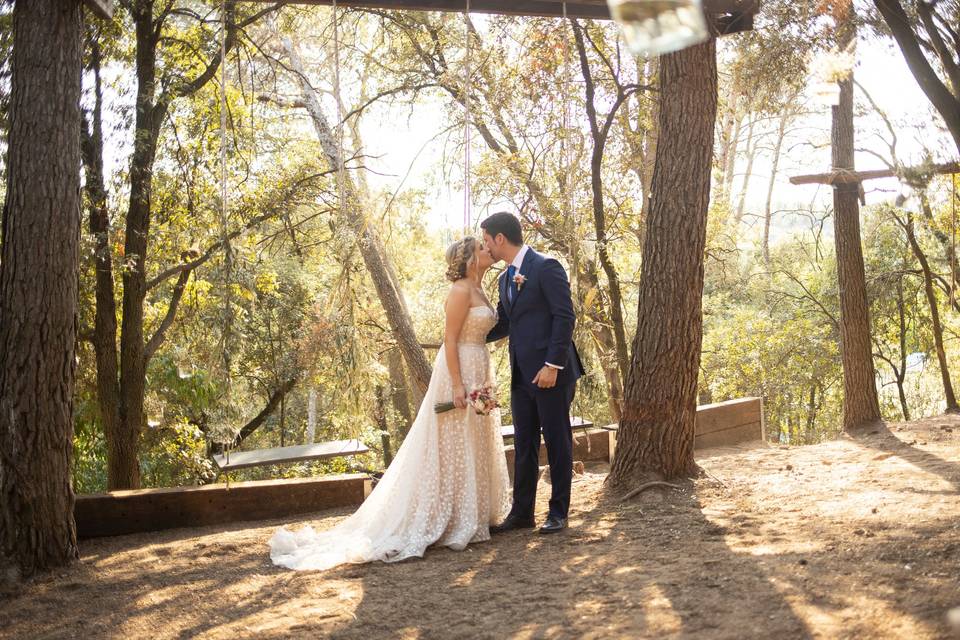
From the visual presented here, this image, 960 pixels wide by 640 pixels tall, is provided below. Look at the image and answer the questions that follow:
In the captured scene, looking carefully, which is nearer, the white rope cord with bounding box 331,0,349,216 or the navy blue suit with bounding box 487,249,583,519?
the navy blue suit with bounding box 487,249,583,519

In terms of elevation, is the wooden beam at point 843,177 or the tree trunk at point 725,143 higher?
the tree trunk at point 725,143

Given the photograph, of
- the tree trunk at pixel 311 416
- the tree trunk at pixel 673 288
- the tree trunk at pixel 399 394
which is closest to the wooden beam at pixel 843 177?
the tree trunk at pixel 673 288

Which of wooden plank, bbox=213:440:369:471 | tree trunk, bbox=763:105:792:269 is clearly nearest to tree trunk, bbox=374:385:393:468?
wooden plank, bbox=213:440:369:471

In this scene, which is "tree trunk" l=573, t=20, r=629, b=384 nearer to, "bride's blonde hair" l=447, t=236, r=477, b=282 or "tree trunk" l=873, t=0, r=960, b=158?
"tree trunk" l=873, t=0, r=960, b=158

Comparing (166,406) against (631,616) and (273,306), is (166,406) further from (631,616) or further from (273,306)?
(631,616)

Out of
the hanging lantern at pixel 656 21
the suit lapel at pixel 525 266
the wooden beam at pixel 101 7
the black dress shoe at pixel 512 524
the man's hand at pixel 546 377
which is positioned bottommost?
the black dress shoe at pixel 512 524

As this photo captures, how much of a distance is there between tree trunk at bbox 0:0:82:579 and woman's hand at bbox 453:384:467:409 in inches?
81.8

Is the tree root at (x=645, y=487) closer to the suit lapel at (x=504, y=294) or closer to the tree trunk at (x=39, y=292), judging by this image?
the suit lapel at (x=504, y=294)

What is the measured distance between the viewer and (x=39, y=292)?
14.4 feet

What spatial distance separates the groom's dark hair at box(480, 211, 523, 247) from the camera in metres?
4.77

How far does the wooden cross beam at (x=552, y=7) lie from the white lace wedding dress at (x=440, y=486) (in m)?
2.33

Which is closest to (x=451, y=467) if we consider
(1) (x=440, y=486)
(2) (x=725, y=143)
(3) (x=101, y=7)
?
(1) (x=440, y=486)

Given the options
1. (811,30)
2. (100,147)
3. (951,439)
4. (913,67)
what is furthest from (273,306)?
(913,67)

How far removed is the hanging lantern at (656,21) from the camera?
464 cm
